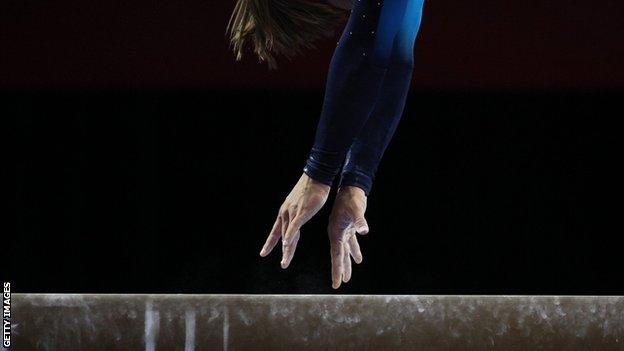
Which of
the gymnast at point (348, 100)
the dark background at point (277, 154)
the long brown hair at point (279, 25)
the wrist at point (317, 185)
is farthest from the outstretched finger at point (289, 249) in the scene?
the long brown hair at point (279, 25)

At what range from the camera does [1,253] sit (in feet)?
7.77

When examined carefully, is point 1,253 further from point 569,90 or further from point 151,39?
point 569,90

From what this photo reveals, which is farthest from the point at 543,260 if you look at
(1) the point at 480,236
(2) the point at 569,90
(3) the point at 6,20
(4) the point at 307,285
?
(3) the point at 6,20

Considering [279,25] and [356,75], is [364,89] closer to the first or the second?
[356,75]

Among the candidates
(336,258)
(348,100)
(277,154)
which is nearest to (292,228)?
(336,258)

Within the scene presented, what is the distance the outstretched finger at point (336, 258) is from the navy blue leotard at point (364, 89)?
13 cm

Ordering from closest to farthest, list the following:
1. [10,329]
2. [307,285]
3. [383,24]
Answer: [383,24] < [10,329] < [307,285]

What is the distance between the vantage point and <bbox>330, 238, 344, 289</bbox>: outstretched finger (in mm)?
1996

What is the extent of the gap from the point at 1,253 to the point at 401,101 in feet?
3.76

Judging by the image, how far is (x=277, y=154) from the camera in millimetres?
2336

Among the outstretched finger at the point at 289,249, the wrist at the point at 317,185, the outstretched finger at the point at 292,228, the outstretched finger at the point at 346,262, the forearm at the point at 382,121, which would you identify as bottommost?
the outstretched finger at the point at 346,262

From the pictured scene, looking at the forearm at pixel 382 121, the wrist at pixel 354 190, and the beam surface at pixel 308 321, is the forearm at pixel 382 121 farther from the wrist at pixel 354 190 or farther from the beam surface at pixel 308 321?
the beam surface at pixel 308 321

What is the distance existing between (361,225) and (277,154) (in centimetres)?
50

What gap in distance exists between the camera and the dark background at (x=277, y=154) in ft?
7.66
